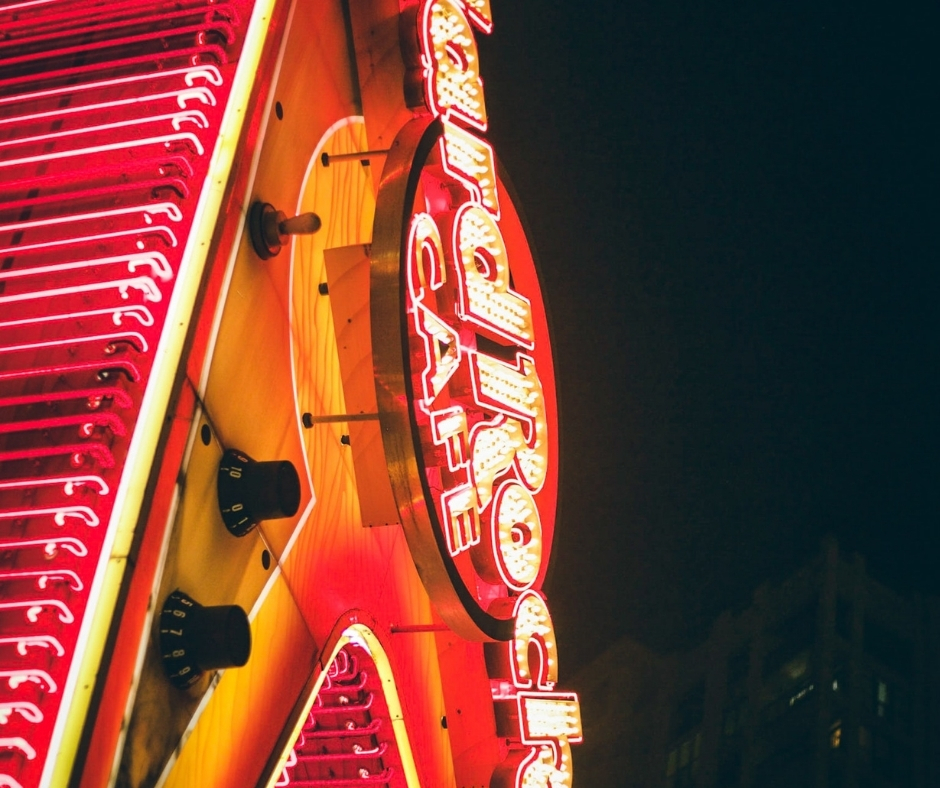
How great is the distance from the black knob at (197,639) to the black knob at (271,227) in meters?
2.11

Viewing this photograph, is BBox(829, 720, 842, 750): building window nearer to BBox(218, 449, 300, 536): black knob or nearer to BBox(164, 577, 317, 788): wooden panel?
BBox(164, 577, 317, 788): wooden panel

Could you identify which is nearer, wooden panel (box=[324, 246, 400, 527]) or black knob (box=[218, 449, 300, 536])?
black knob (box=[218, 449, 300, 536])

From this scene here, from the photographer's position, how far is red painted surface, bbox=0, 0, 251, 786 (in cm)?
421

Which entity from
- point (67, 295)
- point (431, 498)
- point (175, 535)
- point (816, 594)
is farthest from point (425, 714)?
point (816, 594)

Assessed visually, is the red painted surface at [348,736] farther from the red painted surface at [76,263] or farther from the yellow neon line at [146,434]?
the red painted surface at [76,263]

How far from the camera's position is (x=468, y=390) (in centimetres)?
767

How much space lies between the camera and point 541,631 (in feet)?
27.5

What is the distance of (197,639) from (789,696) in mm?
38459

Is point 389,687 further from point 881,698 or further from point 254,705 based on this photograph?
point 881,698

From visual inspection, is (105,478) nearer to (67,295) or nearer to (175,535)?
(175,535)

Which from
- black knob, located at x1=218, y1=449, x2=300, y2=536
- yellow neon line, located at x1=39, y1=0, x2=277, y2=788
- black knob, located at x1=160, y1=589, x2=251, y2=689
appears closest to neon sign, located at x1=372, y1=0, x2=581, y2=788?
black knob, located at x1=218, y1=449, x2=300, y2=536

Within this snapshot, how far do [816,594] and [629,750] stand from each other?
35.5ft

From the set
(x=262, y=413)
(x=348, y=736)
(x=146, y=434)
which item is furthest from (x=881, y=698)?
(x=146, y=434)

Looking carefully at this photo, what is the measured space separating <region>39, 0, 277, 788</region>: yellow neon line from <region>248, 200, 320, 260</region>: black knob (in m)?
0.49
